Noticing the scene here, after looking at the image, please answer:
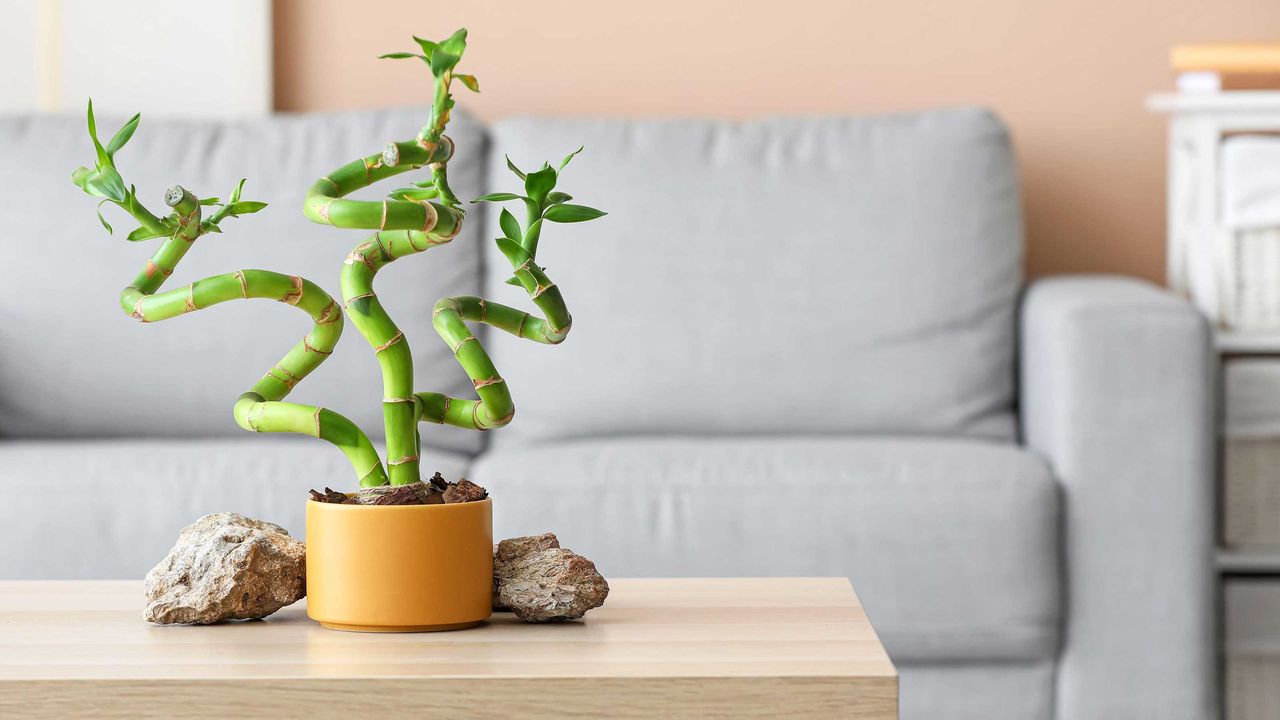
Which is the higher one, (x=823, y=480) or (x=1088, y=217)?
(x=1088, y=217)

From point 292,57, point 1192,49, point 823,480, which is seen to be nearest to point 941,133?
point 1192,49

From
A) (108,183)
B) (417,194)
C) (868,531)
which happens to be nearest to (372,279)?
(417,194)

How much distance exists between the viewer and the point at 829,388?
6.38 ft

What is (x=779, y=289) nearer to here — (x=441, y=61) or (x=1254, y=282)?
(x=1254, y=282)

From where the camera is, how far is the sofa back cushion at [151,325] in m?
1.95

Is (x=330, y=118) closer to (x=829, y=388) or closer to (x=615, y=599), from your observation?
(x=829, y=388)

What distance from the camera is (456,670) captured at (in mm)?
744

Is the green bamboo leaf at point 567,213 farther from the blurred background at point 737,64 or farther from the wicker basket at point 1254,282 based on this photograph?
the blurred background at point 737,64

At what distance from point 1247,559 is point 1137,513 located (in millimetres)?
338

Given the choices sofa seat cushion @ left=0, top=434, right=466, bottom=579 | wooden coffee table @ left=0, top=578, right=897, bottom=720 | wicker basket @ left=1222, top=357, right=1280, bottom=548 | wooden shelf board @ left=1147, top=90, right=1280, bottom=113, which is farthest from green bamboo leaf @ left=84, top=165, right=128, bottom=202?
wooden shelf board @ left=1147, top=90, right=1280, bottom=113

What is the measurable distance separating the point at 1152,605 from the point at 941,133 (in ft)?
2.63

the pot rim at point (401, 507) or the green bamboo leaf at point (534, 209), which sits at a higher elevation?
the green bamboo leaf at point (534, 209)

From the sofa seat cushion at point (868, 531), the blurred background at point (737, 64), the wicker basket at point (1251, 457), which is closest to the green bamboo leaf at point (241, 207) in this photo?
the sofa seat cushion at point (868, 531)

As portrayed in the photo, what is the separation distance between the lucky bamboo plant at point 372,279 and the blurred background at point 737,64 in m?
1.58
